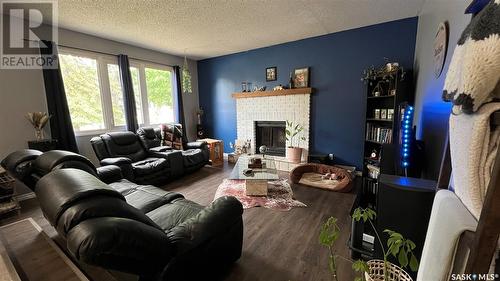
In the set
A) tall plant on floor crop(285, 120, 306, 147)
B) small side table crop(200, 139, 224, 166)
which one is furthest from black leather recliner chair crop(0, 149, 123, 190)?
tall plant on floor crop(285, 120, 306, 147)

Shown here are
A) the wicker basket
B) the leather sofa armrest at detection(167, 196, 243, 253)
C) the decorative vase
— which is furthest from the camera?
the decorative vase

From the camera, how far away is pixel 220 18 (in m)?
2.98

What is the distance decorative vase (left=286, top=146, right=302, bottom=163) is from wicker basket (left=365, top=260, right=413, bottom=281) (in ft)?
9.97

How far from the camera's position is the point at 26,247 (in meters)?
1.46

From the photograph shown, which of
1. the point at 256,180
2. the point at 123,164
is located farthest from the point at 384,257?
the point at 123,164

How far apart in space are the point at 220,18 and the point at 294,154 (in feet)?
8.79

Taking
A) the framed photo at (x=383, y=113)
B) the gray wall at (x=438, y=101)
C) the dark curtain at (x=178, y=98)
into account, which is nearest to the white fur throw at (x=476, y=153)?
the gray wall at (x=438, y=101)

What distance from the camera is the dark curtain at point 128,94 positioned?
396cm

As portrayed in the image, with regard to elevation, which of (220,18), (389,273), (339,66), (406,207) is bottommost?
(389,273)

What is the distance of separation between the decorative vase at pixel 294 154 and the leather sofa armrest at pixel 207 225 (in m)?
2.73

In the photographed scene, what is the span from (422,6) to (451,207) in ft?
10.6

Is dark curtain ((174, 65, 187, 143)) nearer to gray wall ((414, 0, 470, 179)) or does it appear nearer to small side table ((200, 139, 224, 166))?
small side table ((200, 139, 224, 166))

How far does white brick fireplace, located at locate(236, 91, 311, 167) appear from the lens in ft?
13.6

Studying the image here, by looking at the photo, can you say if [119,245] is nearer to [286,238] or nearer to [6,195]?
[286,238]
